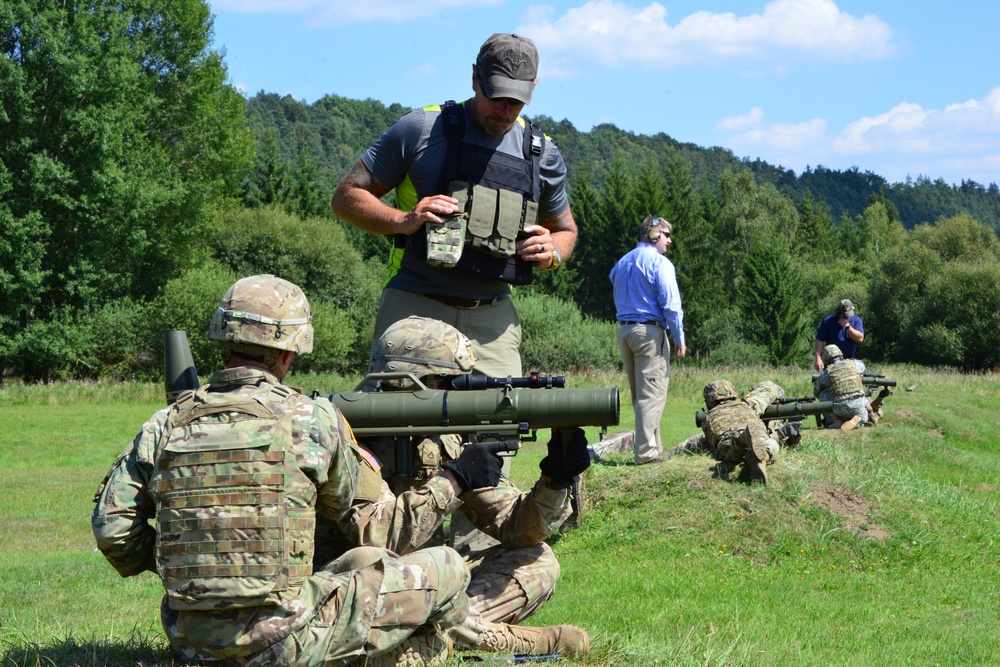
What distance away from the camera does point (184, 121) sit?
164 ft

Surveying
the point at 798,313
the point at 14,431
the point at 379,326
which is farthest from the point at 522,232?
the point at 798,313

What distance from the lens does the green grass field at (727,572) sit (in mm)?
5945

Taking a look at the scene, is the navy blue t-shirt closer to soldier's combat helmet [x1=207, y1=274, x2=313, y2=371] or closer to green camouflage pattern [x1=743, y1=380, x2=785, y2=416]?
green camouflage pattern [x1=743, y1=380, x2=785, y2=416]

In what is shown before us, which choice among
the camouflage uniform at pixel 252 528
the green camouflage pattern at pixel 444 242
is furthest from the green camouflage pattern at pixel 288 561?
the green camouflage pattern at pixel 444 242

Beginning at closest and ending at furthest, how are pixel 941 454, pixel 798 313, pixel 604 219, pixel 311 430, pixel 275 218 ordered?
1. pixel 311 430
2. pixel 941 454
3. pixel 275 218
4. pixel 798 313
5. pixel 604 219

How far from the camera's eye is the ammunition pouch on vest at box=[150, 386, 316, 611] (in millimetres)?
3994

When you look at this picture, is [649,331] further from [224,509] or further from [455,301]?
[224,509]

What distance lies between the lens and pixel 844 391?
1512 cm

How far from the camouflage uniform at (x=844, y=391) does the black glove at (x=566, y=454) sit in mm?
10676

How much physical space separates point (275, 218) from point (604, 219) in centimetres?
3457

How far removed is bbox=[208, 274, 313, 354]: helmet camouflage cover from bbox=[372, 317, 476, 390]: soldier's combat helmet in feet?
3.47

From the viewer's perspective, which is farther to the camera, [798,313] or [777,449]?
[798,313]

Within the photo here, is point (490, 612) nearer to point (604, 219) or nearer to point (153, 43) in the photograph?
point (153, 43)

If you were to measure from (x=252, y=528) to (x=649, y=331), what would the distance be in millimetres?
7299
